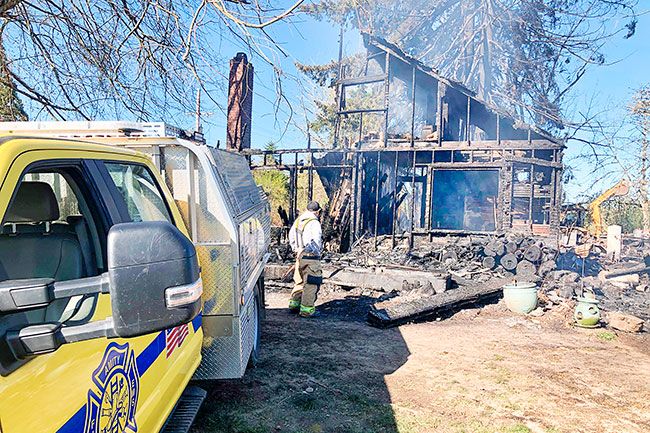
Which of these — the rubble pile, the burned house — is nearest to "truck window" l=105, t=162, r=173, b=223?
the rubble pile

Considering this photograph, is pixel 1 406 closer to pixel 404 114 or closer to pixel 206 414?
pixel 206 414

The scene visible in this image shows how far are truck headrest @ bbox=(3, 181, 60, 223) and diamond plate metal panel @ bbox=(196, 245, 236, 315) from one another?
4.99 feet

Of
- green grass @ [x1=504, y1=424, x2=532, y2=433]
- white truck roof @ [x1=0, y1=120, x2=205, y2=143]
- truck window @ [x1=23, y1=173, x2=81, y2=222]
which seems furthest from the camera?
green grass @ [x1=504, y1=424, x2=532, y2=433]

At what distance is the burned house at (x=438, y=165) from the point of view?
1331cm

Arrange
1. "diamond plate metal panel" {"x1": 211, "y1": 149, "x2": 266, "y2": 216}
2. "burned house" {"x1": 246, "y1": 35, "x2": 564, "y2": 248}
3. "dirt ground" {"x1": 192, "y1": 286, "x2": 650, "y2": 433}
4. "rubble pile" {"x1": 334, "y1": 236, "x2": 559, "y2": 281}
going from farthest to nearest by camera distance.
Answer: "burned house" {"x1": 246, "y1": 35, "x2": 564, "y2": 248}, "rubble pile" {"x1": 334, "y1": 236, "x2": 559, "y2": 281}, "dirt ground" {"x1": 192, "y1": 286, "x2": 650, "y2": 433}, "diamond plate metal panel" {"x1": 211, "y1": 149, "x2": 266, "y2": 216}

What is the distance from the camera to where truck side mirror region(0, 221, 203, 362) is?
48.6 inches

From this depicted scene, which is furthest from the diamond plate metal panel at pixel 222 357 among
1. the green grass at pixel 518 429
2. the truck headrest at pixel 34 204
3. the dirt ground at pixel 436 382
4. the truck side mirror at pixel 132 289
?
the green grass at pixel 518 429

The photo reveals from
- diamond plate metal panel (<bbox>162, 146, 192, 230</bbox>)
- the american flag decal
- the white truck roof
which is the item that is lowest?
the american flag decal

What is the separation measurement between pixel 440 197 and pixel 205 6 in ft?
47.4

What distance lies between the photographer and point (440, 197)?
18031 mm

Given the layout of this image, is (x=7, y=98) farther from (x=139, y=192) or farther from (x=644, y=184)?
(x=644, y=184)

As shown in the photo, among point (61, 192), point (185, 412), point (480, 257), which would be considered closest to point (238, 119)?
point (480, 257)

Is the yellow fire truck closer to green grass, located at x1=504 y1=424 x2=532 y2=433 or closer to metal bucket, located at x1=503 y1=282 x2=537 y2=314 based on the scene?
green grass, located at x1=504 y1=424 x2=532 y2=433

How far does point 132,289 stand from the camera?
49.8 inches
